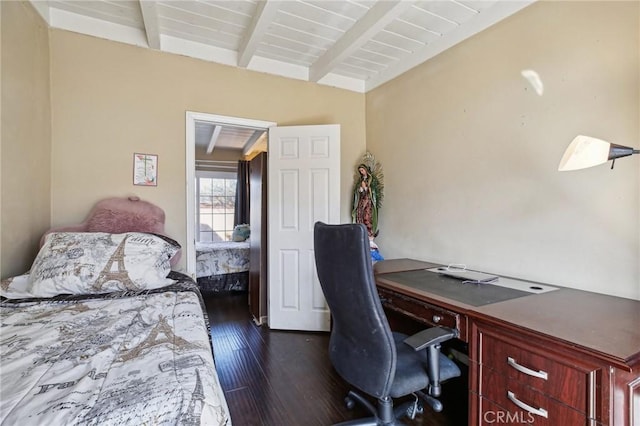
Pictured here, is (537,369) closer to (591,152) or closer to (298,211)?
(591,152)

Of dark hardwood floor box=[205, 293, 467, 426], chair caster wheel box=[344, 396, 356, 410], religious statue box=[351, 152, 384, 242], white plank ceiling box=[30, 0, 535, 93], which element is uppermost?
white plank ceiling box=[30, 0, 535, 93]

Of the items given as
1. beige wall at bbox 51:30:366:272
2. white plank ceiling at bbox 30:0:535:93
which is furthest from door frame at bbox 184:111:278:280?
white plank ceiling at bbox 30:0:535:93

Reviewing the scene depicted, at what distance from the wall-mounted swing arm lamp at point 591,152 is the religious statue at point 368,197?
1.86 metres

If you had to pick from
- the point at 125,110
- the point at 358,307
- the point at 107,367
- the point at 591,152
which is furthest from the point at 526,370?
the point at 125,110

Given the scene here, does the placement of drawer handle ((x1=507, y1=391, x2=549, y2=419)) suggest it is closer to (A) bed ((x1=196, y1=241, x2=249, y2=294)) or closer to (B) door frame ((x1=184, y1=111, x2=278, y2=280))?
(B) door frame ((x1=184, y1=111, x2=278, y2=280))

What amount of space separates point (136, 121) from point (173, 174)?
0.52 meters

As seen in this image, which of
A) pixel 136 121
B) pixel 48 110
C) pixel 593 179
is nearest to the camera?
pixel 593 179

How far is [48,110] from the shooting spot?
2279mm

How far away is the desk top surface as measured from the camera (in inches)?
38.8

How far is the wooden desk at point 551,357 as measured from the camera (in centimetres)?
95

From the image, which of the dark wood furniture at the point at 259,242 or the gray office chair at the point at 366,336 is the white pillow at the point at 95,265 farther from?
the dark wood furniture at the point at 259,242

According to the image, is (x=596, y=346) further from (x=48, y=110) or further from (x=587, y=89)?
(x=48, y=110)

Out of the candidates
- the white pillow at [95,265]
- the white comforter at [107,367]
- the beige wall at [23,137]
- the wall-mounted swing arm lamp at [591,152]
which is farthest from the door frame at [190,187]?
the wall-mounted swing arm lamp at [591,152]

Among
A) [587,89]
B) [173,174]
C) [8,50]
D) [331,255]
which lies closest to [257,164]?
[173,174]
